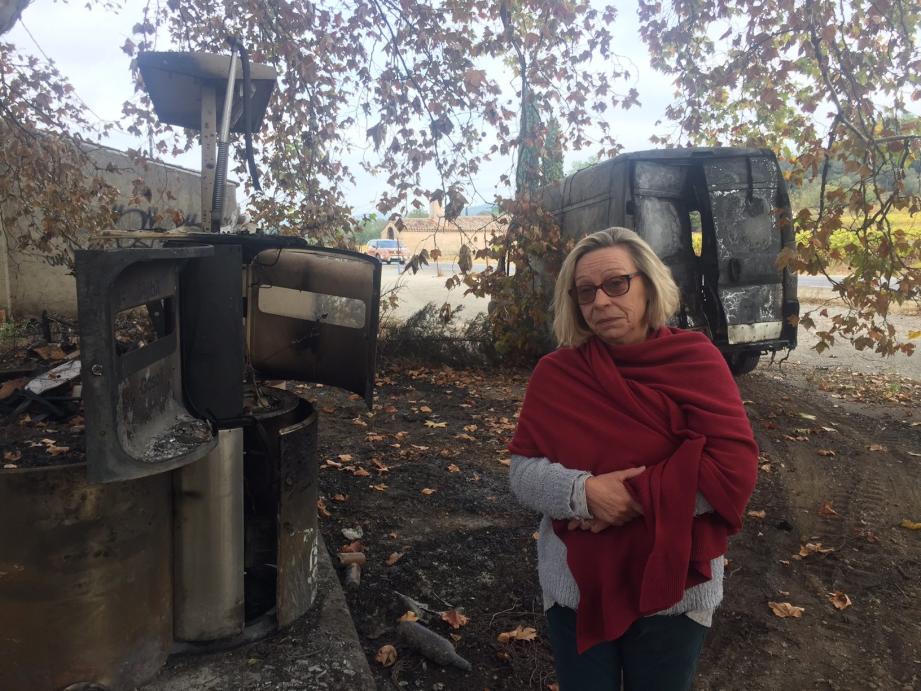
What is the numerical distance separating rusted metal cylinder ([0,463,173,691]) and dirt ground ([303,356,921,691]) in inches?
45.0

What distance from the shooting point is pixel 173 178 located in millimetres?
13836

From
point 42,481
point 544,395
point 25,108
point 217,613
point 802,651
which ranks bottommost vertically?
point 802,651

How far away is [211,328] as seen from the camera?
235cm

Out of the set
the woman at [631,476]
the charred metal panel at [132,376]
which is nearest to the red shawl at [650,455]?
the woman at [631,476]

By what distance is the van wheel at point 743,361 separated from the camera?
29.0ft

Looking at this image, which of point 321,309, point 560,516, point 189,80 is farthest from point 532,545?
point 189,80

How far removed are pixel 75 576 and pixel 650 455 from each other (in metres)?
1.80

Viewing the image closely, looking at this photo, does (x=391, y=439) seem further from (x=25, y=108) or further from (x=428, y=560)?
(x=25, y=108)

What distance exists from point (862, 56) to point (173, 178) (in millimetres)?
12854

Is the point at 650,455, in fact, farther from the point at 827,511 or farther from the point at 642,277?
the point at 827,511

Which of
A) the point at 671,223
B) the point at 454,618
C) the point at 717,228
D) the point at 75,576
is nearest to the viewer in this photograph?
the point at 75,576

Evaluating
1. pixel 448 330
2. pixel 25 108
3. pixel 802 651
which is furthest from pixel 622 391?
pixel 448 330

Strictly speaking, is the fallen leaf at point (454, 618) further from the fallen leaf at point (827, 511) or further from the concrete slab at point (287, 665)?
the fallen leaf at point (827, 511)

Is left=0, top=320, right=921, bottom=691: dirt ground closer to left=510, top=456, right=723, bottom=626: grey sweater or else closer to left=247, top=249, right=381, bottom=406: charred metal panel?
left=247, top=249, right=381, bottom=406: charred metal panel
